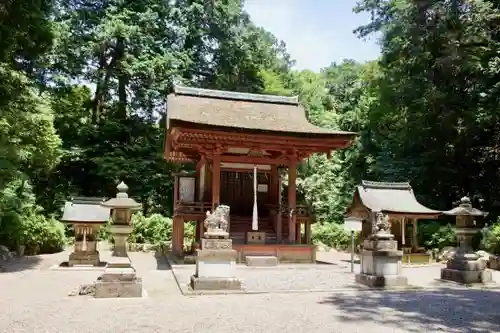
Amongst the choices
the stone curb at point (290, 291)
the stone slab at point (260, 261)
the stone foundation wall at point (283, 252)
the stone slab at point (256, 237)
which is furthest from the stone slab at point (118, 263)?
the stone slab at point (256, 237)

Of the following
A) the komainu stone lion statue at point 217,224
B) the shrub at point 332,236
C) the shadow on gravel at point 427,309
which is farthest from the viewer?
the shrub at point 332,236

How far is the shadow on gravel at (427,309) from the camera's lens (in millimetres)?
6570

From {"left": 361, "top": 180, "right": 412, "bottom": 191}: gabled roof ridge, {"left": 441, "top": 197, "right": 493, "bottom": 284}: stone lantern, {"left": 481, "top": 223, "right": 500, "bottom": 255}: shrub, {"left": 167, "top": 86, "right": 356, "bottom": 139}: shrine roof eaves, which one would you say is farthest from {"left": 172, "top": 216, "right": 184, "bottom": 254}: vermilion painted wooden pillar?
{"left": 481, "top": 223, "right": 500, "bottom": 255}: shrub

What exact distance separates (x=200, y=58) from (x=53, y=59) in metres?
9.12

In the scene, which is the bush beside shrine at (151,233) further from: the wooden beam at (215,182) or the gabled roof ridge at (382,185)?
the gabled roof ridge at (382,185)

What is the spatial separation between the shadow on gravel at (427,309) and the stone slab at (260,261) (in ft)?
16.5

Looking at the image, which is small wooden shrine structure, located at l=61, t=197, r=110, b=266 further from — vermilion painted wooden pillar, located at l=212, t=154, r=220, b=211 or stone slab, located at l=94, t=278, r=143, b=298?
stone slab, located at l=94, t=278, r=143, b=298

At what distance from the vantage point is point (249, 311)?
7402 millimetres

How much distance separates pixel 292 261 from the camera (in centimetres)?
1488

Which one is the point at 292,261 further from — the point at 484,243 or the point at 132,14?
the point at 132,14

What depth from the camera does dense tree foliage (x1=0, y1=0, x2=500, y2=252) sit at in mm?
19609

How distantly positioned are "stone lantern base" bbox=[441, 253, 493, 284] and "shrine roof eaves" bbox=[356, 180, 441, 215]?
16.8ft

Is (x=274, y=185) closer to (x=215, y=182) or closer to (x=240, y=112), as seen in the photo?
(x=240, y=112)

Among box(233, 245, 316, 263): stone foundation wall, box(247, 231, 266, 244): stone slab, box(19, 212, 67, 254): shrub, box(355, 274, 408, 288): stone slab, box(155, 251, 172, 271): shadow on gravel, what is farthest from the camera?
box(19, 212, 67, 254): shrub
